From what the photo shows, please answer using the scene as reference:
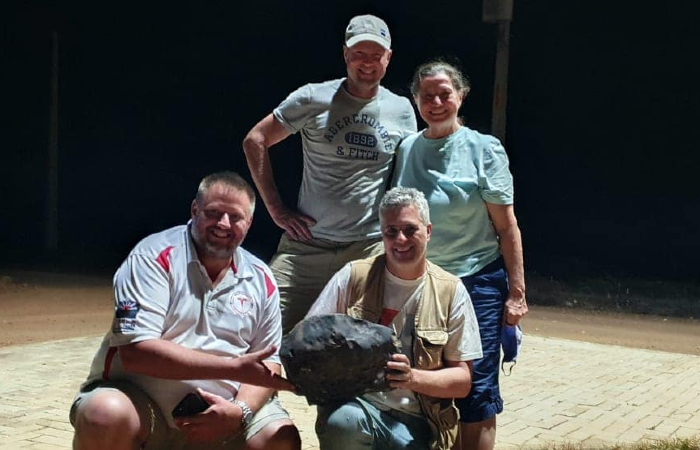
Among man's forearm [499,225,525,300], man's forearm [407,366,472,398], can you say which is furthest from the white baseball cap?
man's forearm [407,366,472,398]

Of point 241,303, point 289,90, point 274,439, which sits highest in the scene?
point 289,90

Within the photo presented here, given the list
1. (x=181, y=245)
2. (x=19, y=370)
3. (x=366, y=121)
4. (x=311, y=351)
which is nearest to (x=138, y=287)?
(x=181, y=245)

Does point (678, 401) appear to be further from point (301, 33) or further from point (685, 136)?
point (301, 33)

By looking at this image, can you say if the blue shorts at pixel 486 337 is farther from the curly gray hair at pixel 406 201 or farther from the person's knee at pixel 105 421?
the person's knee at pixel 105 421

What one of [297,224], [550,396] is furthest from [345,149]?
[550,396]

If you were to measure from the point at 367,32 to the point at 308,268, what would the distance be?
3.23 feet

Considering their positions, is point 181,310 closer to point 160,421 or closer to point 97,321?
point 160,421

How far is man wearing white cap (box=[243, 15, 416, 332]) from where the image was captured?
3730 millimetres

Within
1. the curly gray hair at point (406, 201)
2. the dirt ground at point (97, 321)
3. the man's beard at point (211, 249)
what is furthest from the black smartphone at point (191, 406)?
the dirt ground at point (97, 321)

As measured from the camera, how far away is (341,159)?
12.3 ft

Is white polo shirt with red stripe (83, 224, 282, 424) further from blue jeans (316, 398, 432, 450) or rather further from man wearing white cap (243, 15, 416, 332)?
man wearing white cap (243, 15, 416, 332)

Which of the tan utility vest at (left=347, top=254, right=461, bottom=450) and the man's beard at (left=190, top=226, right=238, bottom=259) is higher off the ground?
the man's beard at (left=190, top=226, right=238, bottom=259)

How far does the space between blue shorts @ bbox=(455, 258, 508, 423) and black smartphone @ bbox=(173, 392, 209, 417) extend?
1.02 metres

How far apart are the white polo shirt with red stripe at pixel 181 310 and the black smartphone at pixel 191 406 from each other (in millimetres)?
68
